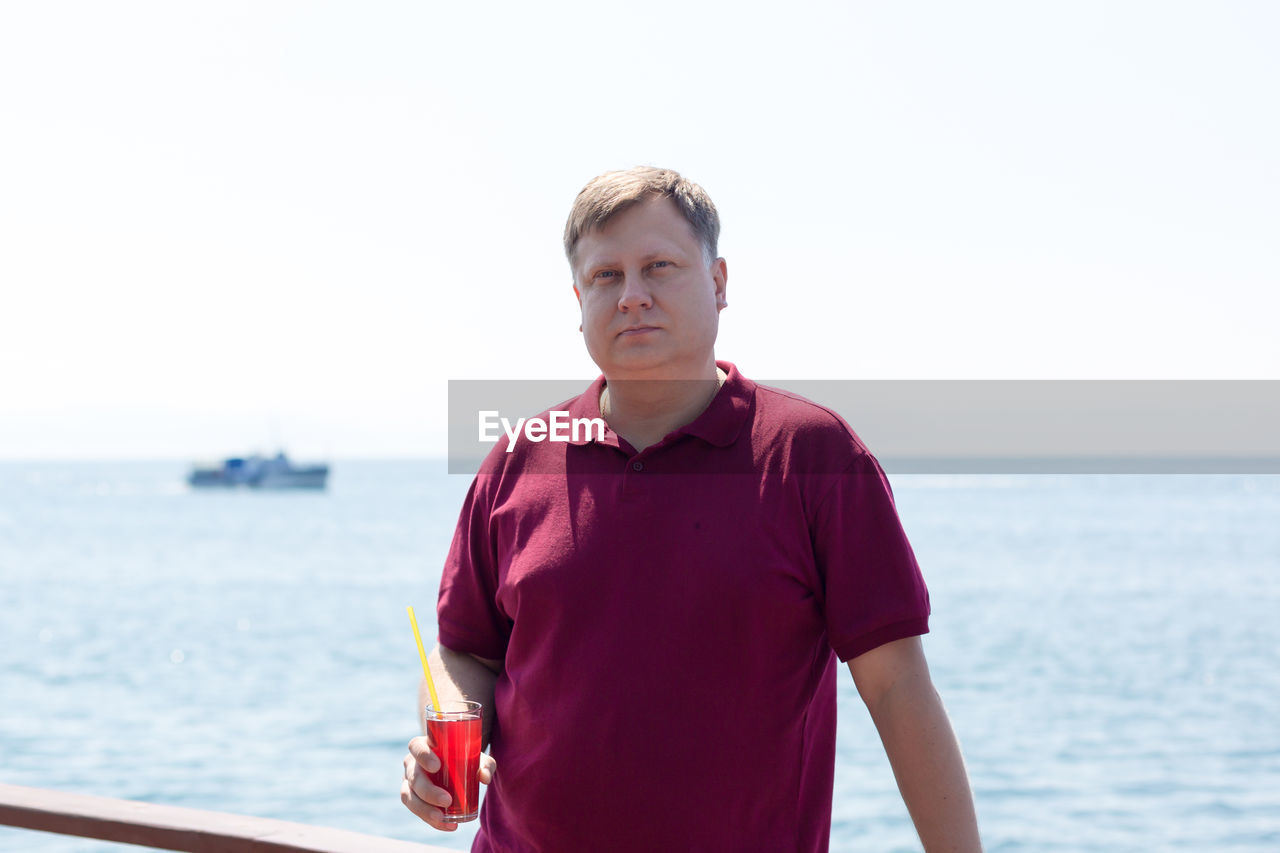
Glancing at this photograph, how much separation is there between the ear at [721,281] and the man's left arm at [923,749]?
552 mm

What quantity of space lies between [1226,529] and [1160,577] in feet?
66.4

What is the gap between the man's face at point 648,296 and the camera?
1628mm

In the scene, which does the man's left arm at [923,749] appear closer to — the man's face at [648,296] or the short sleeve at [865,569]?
the short sleeve at [865,569]

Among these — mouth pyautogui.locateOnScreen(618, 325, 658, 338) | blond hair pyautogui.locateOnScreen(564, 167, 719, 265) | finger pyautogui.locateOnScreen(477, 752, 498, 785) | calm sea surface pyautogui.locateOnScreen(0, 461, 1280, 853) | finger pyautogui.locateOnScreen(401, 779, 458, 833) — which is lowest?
calm sea surface pyautogui.locateOnScreen(0, 461, 1280, 853)

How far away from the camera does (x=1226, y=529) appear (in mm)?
50031

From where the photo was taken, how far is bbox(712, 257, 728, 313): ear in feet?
5.71

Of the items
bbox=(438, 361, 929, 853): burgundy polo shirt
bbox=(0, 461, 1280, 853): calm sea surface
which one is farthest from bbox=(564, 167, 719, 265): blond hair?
bbox=(0, 461, 1280, 853): calm sea surface

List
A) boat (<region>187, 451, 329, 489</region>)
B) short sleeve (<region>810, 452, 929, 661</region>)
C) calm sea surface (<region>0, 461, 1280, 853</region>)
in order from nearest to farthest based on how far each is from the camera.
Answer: short sleeve (<region>810, 452, 929, 661</region>), calm sea surface (<region>0, 461, 1280, 853</region>), boat (<region>187, 451, 329, 489</region>)

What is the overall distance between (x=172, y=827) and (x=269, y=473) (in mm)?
68170

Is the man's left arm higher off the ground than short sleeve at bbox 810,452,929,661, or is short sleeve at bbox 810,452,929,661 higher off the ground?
short sleeve at bbox 810,452,929,661

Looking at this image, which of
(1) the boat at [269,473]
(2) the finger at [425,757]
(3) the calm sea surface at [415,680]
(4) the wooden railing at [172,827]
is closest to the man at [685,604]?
(2) the finger at [425,757]

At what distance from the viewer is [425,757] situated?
1.64m

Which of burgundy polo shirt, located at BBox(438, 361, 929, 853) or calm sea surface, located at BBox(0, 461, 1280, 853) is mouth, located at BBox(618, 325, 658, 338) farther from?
calm sea surface, located at BBox(0, 461, 1280, 853)

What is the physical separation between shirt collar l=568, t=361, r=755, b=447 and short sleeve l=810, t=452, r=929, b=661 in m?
0.17
